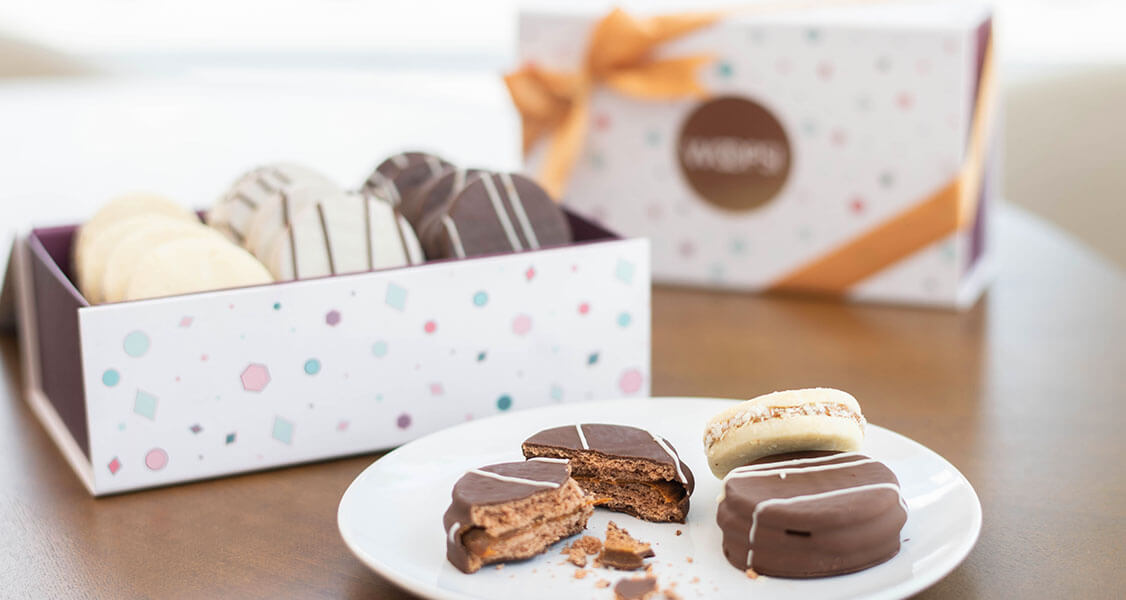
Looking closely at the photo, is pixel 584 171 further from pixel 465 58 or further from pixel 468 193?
pixel 465 58

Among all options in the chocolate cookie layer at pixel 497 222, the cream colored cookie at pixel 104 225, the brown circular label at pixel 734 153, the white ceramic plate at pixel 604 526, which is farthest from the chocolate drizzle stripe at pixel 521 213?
the brown circular label at pixel 734 153

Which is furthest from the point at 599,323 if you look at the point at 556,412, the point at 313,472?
the point at 313,472

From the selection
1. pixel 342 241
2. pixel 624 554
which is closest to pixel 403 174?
pixel 342 241

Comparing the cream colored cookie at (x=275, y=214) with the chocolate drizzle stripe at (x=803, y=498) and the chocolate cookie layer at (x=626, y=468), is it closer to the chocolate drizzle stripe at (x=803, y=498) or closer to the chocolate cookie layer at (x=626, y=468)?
the chocolate cookie layer at (x=626, y=468)

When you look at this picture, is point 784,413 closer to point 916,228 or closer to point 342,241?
point 342,241

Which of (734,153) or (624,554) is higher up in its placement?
(734,153)

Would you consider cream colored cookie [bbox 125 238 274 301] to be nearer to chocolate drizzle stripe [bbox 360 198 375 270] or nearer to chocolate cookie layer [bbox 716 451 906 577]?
chocolate drizzle stripe [bbox 360 198 375 270]
